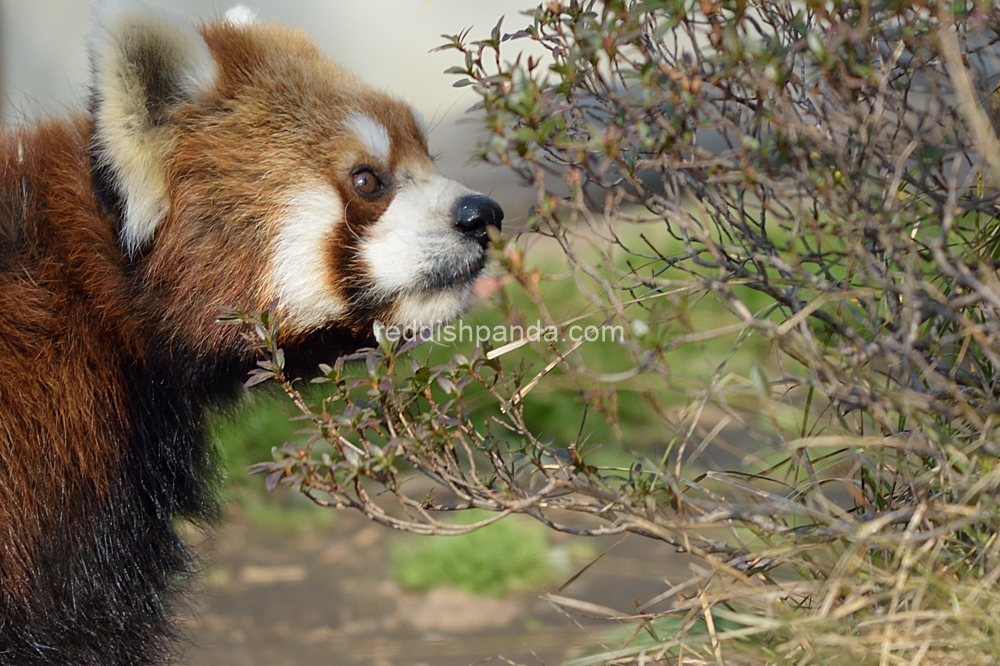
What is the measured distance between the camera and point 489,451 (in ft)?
6.70

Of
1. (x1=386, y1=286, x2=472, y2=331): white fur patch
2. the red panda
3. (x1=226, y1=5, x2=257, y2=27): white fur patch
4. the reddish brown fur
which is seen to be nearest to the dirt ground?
the red panda

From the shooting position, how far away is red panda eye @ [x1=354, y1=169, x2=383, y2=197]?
266cm

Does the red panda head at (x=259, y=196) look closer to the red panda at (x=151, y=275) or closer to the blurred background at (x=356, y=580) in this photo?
the red panda at (x=151, y=275)

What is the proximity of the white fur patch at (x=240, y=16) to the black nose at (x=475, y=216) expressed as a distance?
998mm

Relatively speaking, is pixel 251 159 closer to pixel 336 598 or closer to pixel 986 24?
pixel 986 24

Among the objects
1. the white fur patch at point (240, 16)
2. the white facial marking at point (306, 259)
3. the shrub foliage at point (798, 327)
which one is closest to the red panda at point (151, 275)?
the white facial marking at point (306, 259)

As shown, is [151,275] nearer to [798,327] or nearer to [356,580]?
[798,327]

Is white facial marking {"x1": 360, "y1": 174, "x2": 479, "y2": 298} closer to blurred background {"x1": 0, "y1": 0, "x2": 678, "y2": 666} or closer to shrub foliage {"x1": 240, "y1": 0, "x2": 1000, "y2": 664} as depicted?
blurred background {"x1": 0, "y1": 0, "x2": 678, "y2": 666}

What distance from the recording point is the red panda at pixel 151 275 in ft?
7.89

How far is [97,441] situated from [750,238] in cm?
164

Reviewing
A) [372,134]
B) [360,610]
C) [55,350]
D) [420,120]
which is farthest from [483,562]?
[55,350]

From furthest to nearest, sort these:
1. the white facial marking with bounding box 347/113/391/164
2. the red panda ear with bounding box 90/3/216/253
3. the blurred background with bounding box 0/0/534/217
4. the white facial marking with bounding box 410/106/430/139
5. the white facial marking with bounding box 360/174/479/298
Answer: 1. the blurred background with bounding box 0/0/534/217
2. the white facial marking with bounding box 410/106/430/139
3. the white facial marking with bounding box 347/113/391/164
4. the white facial marking with bounding box 360/174/479/298
5. the red panda ear with bounding box 90/3/216/253

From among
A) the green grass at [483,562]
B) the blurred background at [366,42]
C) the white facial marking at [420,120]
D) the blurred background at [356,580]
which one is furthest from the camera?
the blurred background at [366,42]

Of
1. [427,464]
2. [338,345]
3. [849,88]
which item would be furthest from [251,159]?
[849,88]
